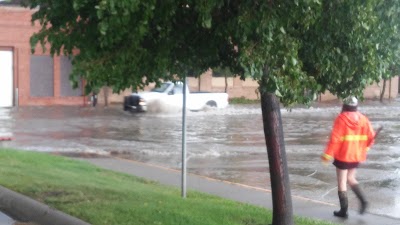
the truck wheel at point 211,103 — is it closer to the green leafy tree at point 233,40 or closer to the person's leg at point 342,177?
the person's leg at point 342,177

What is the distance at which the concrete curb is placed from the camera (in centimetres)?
938

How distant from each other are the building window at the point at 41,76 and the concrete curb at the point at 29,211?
102ft

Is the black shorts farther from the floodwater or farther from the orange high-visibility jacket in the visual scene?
the floodwater

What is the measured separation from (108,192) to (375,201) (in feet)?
14.4

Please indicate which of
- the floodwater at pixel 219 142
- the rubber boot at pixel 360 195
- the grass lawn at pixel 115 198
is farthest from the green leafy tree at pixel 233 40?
the floodwater at pixel 219 142

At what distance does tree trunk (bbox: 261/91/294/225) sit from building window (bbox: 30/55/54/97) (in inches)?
1367

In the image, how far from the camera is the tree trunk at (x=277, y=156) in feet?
26.9

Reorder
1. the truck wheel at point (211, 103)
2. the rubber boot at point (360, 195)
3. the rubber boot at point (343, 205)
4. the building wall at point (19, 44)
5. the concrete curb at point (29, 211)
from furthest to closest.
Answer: the building wall at point (19, 44) → the truck wheel at point (211, 103) → the rubber boot at point (360, 195) → the rubber boot at point (343, 205) → the concrete curb at point (29, 211)

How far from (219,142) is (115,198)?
12097 millimetres

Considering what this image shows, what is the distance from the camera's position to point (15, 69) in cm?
4106

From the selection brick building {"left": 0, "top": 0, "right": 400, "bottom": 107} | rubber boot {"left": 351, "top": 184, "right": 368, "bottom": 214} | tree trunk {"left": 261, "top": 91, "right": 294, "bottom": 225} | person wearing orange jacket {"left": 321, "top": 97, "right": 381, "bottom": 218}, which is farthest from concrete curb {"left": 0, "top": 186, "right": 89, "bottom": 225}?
brick building {"left": 0, "top": 0, "right": 400, "bottom": 107}

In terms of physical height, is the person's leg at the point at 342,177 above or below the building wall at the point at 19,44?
below

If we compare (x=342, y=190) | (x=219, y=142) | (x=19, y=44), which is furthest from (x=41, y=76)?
(x=342, y=190)

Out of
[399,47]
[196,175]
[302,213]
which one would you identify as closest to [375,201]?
[302,213]
